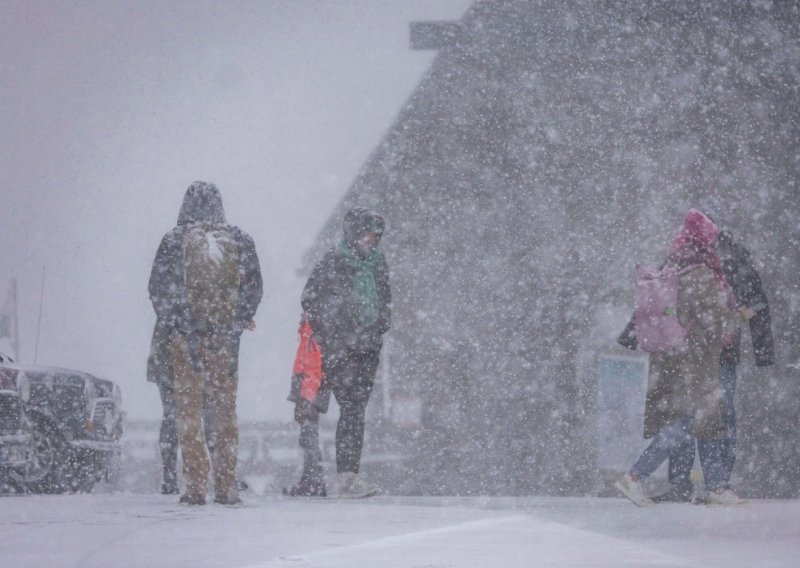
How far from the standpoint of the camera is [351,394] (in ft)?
23.0

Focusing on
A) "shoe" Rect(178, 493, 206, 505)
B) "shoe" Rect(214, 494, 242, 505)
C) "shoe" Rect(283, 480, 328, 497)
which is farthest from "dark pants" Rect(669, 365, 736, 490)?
"shoe" Rect(178, 493, 206, 505)

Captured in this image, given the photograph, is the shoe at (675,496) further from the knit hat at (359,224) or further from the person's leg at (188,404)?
the person's leg at (188,404)

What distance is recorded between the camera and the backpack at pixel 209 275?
6320 mm

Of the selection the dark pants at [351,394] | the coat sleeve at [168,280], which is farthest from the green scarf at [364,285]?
the coat sleeve at [168,280]

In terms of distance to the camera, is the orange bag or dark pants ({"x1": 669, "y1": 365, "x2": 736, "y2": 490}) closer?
dark pants ({"x1": 669, "y1": 365, "x2": 736, "y2": 490})

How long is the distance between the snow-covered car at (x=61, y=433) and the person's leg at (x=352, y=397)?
2194 mm

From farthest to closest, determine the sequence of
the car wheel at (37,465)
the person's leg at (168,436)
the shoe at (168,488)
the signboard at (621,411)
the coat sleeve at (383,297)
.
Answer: the signboard at (621,411)
the car wheel at (37,465)
the shoe at (168,488)
the person's leg at (168,436)
the coat sleeve at (383,297)

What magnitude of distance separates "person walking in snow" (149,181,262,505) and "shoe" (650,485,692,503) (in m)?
2.24

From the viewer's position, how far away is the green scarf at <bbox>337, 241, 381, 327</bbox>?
275 inches

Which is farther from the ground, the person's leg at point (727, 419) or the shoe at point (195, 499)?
the person's leg at point (727, 419)

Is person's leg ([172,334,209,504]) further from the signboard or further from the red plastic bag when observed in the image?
the signboard

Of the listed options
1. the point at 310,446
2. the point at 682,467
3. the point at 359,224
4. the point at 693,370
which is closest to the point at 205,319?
the point at 359,224

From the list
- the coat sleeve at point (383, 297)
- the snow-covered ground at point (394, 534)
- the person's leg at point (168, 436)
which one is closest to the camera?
the snow-covered ground at point (394, 534)

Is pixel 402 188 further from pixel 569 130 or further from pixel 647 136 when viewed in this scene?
pixel 647 136
